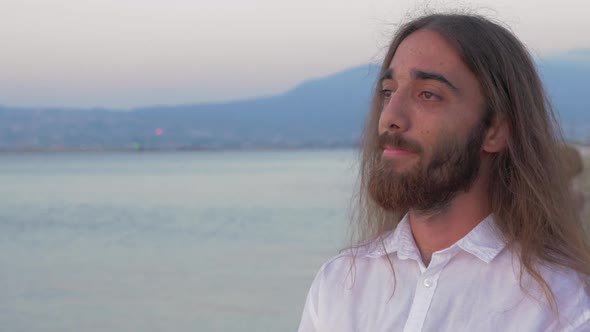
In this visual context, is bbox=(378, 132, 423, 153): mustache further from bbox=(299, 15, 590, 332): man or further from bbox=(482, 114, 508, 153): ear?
bbox=(482, 114, 508, 153): ear

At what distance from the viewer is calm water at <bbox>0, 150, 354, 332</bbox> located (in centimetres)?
1315

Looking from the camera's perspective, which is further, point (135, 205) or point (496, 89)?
point (135, 205)

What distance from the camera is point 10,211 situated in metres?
34.8

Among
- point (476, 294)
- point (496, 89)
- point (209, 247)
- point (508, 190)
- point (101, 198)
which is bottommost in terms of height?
point (101, 198)

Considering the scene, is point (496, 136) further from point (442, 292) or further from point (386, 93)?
point (442, 292)

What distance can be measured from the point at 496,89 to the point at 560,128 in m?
0.42

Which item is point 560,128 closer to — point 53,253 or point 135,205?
point 53,253

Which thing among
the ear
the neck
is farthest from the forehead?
the neck

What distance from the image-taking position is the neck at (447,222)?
2674mm

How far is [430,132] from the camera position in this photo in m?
2.63

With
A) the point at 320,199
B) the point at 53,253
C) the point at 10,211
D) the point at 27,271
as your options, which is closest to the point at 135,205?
the point at 10,211

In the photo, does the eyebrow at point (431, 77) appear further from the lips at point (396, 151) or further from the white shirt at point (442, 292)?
the white shirt at point (442, 292)

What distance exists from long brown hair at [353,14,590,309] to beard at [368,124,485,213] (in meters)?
0.10

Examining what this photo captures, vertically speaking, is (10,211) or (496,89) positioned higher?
(496,89)
